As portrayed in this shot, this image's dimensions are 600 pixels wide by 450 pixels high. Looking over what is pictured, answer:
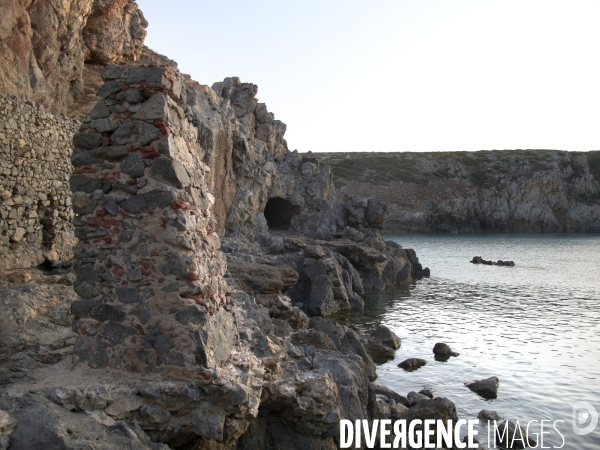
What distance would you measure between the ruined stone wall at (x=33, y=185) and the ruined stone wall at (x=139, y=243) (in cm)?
817

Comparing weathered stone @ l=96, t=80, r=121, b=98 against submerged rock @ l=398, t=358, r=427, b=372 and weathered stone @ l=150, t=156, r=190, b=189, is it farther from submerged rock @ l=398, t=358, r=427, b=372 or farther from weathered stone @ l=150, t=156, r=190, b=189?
submerged rock @ l=398, t=358, r=427, b=372

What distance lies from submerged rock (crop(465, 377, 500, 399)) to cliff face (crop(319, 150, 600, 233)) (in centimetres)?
7862

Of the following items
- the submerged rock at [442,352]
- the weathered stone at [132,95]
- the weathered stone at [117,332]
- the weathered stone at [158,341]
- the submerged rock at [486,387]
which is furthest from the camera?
the submerged rock at [442,352]

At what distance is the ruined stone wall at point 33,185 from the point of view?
14180 mm

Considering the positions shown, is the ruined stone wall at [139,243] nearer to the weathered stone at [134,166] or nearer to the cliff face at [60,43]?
the weathered stone at [134,166]

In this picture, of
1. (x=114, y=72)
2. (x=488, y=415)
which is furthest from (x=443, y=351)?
(x=114, y=72)

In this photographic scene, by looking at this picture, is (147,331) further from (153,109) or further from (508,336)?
(508,336)

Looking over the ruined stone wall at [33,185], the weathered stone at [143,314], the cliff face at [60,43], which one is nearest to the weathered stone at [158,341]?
the weathered stone at [143,314]

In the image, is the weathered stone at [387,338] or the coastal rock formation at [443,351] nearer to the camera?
the coastal rock formation at [443,351]

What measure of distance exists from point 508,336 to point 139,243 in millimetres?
18426

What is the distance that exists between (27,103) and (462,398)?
1465cm

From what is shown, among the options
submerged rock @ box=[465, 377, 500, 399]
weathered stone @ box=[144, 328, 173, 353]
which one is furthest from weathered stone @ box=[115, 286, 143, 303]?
submerged rock @ box=[465, 377, 500, 399]

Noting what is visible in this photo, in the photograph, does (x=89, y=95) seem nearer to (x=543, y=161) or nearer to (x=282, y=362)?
(x=282, y=362)

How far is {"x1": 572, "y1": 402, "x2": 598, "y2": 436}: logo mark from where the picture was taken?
41.1 feet
